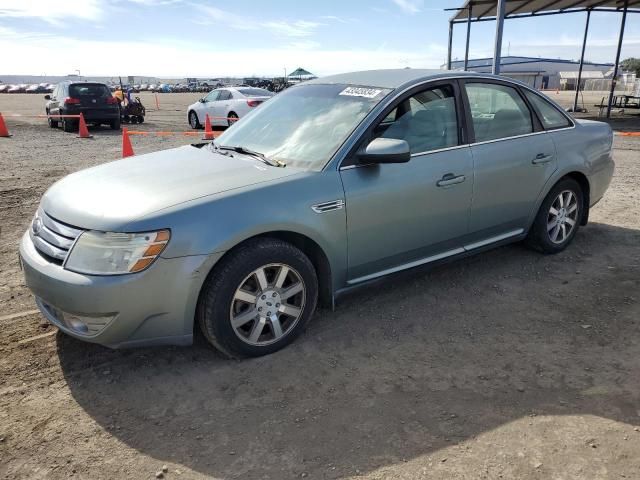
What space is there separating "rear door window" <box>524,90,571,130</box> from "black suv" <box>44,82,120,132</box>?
49.8ft

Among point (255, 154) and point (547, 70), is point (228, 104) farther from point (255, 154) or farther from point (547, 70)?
point (547, 70)

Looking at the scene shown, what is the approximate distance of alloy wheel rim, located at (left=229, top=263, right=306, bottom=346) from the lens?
2977mm

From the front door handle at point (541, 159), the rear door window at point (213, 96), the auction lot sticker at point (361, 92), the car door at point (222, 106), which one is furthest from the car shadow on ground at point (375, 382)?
the rear door window at point (213, 96)

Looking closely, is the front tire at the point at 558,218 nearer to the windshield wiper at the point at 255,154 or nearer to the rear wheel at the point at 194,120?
the windshield wiper at the point at 255,154

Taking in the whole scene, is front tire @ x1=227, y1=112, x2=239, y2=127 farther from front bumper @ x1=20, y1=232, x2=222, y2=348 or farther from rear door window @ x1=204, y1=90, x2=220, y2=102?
front bumper @ x1=20, y1=232, x2=222, y2=348

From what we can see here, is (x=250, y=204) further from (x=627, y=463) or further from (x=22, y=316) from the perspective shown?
(x=627, y=463)

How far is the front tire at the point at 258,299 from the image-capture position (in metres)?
2.85

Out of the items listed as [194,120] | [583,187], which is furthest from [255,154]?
[194,120]

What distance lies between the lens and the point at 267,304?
3068mm

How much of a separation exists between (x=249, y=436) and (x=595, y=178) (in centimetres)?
411

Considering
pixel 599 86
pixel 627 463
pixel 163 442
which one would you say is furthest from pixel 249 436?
pixel 599 86

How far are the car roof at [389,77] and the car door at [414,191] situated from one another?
0.32 feet

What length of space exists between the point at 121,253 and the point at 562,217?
392 centimetres

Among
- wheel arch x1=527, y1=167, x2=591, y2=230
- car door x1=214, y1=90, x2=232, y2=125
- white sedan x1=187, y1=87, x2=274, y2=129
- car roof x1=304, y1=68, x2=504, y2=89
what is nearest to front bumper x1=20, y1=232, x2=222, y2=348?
car roof x1=304, y1=68, x2=504, y2=89
